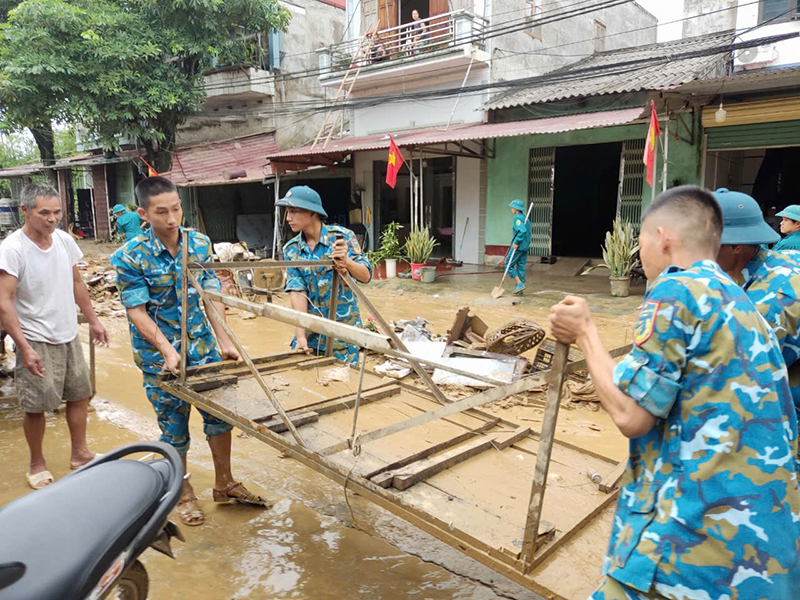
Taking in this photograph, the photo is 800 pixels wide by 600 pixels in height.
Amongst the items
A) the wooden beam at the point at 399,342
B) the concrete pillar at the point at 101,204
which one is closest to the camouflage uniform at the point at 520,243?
the wooden beam at the point at 399,342

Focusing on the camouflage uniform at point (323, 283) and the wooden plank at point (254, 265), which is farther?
the camouflage uniform at point (323, 283)

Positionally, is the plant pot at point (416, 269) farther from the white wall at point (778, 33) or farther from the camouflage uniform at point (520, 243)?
the white wall at point (778, 33)

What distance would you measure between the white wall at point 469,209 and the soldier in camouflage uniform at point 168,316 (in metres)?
9.87

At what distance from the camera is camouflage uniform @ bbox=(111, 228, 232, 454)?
2.78 metres

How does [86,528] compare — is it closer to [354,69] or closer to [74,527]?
[74,527]

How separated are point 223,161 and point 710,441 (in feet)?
54.5

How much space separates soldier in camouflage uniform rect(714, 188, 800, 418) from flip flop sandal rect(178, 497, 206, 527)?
2.75 metres

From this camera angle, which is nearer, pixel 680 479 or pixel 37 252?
pixel 680 479

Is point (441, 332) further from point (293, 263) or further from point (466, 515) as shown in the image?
point (466, 515)

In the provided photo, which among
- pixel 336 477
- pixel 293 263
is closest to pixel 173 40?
pixel 293 263

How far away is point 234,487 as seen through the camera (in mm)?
3094

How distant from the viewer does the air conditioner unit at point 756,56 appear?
28.1 ft

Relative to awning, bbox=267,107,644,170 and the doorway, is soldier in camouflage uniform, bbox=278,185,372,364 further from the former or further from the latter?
the doorway

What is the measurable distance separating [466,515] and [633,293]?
8334 millimetres
